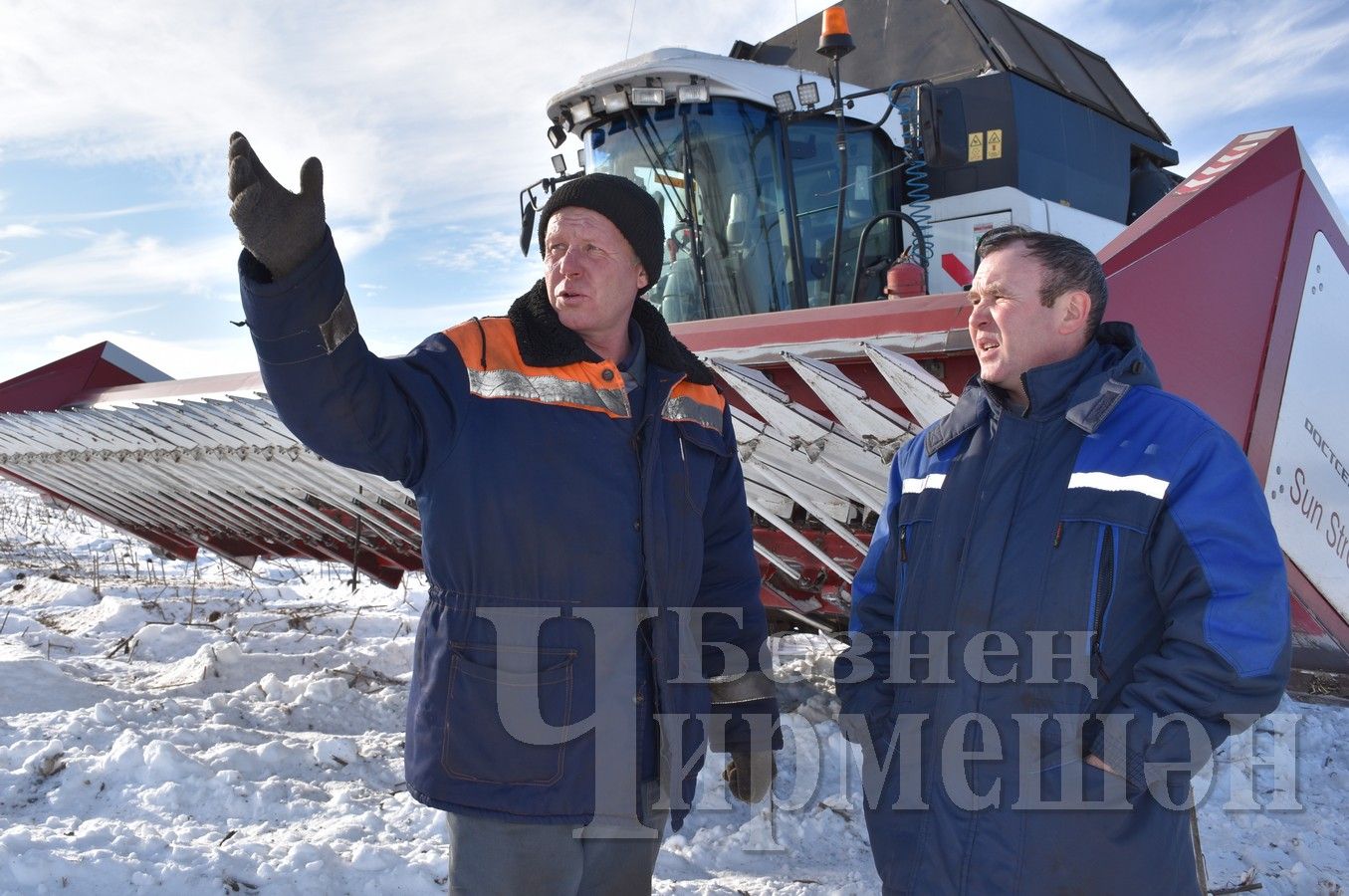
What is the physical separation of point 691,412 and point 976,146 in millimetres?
3853

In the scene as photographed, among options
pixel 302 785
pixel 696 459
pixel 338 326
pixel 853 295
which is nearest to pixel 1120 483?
pixel 696 459

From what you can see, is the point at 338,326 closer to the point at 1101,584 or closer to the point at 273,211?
the point at 273,211

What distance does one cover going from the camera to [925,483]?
1692 millimetres

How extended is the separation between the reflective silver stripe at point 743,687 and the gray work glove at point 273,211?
1.01 m

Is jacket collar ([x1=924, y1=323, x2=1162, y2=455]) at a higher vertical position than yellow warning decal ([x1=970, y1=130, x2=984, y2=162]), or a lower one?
lower

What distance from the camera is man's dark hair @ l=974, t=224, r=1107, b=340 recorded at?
160cm

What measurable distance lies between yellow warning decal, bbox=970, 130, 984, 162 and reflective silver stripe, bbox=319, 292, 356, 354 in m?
4.28

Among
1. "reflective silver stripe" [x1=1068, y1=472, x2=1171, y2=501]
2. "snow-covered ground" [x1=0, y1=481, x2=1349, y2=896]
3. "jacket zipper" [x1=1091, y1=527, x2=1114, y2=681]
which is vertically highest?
"reflective silver stripe" [x1=1068, y1=472, x2=1171, y2=501]

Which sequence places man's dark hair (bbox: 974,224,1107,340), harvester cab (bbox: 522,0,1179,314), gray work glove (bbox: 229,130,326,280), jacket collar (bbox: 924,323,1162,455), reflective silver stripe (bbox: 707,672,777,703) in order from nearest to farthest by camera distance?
gray work glove (bbox: 229,130,326,280), jacket collar (bbox: 924,323,1162,455), man's dark hair (bbox: 974,224,1107,340), reflective silver stripe (bbox: 707,672,777,703), harvester cab (bbox: 522,0,1179,314)

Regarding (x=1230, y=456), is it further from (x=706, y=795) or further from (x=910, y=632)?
(x=706, y=795)

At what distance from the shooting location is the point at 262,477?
4.40m

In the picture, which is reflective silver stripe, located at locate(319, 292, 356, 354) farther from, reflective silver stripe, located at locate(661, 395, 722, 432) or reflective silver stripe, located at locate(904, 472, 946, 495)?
reflective silver stripe, located at locate(904, 472, 946, 495)

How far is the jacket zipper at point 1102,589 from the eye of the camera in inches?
56.7

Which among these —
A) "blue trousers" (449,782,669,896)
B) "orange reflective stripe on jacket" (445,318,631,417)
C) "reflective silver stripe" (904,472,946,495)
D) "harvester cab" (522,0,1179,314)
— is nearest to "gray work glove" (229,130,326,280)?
"orange reflective stripe on jacket" (445,318,631,417)
